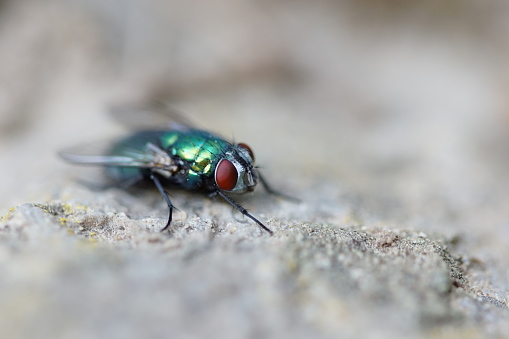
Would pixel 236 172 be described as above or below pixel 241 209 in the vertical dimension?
above

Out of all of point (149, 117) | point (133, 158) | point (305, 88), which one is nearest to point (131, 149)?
point (133, 158)

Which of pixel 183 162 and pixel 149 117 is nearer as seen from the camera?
pixel 183 162

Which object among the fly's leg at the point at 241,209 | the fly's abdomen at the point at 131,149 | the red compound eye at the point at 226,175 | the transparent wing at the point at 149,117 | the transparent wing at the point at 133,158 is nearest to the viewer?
the fly's leg at the point at 241,209

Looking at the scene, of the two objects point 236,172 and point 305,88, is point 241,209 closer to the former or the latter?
point 236,172

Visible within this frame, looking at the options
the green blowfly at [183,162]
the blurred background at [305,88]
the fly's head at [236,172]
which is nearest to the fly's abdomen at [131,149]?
the green blowfly at [183,162]

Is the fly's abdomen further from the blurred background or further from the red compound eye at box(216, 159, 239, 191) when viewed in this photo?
the red compound eye at box(216, 159, 239, 191)

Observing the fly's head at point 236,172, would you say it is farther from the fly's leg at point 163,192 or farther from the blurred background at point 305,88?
the blurred background at point 305,88
